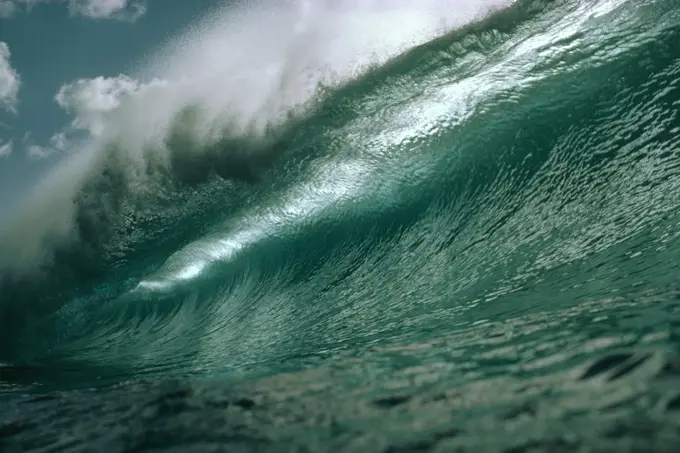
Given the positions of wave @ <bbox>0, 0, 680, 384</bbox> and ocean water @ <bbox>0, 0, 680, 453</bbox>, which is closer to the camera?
ocean water @ <bbox>0, 0, 680, 453</bbox>

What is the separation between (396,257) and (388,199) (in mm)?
1180

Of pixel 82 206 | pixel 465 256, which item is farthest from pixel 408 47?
pixel 82 206

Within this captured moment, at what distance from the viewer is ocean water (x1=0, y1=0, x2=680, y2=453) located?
1.78 meters

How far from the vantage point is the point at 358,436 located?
1.64 meters

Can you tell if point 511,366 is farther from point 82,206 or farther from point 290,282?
point 82,206

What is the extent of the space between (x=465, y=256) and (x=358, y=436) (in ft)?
10.6

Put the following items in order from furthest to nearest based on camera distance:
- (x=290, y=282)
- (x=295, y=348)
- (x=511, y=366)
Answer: (x=290, y=282)
(x=295, y=348)
(x=511, y=366)

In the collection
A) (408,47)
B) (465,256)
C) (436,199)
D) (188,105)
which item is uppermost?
(188,105)

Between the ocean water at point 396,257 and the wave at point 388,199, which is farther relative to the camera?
the wave at point 388,199

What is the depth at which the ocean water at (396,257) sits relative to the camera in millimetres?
1775

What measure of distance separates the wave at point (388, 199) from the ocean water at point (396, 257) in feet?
0.11

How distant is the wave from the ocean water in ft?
0.11

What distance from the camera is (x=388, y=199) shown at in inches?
261

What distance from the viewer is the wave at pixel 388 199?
3.99 metres
